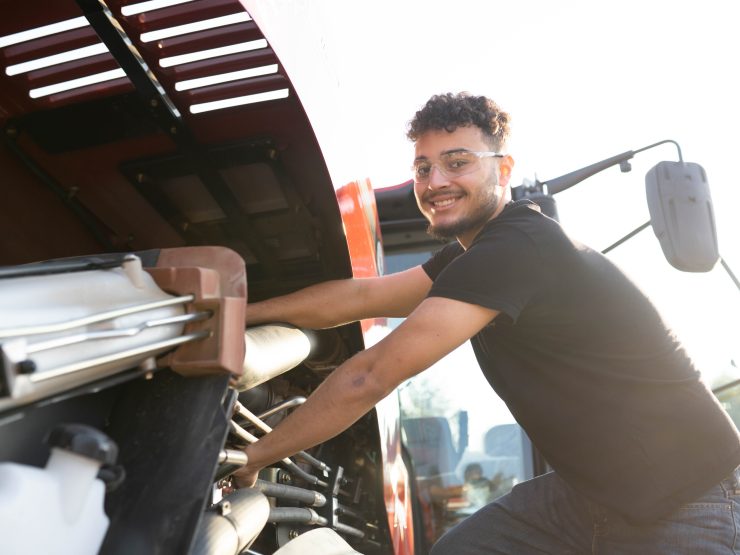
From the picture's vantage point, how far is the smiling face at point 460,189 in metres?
2.34

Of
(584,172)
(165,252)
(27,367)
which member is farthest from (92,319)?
(584,172)

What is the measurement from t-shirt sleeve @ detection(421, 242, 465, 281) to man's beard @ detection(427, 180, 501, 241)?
213mm

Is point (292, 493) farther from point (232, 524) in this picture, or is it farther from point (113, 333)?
point (113, 333)

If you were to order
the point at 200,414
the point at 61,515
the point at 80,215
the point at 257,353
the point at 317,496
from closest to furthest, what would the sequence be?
1. the point at 61,515
2. the point at 200,414
3. the point at 257,353
4. the point at 80,215
5. the point at 317,496

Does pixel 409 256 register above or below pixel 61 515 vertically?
above

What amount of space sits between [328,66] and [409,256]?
2.36 meters

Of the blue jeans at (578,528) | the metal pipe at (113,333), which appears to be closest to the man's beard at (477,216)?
the blue jeans at (578,528)

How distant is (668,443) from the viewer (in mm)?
2049

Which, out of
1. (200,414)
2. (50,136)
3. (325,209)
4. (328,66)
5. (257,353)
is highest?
(328,66)

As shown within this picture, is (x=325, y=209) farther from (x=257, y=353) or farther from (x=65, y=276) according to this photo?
(x=65, y=276)

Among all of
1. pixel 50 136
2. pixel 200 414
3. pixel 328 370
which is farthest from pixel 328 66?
pixel 200 414

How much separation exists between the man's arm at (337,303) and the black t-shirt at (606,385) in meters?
0.34

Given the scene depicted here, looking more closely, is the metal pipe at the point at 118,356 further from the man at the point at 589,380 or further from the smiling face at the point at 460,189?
the smiling face at the point at 460,189

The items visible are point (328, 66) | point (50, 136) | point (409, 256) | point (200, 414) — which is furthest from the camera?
point (409, 256)
